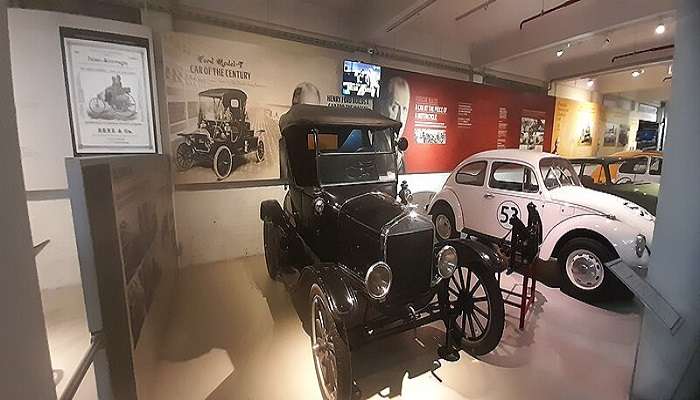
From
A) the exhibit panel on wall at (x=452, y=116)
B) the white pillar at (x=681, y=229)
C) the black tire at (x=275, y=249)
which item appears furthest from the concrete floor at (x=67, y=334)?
the exhibit panel on wall at (x=452, y=116)

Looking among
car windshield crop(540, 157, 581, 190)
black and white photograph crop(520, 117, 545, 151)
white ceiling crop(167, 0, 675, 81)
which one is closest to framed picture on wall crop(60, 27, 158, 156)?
white ceiling crop(167, 0, 675, 81)

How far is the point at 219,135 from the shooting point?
4.29 meters

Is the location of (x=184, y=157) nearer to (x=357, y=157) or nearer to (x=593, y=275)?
(x=357, y=157)

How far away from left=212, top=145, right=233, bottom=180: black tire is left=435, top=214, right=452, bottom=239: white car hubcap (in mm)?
3452

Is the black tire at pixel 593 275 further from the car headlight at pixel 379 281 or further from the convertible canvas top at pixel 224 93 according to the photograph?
the convertible canvas top at pixel 224 93

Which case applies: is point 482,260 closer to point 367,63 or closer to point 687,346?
point 687,346

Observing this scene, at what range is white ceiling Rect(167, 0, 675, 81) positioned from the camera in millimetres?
4418

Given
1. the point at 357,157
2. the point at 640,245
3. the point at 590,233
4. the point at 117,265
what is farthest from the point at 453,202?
the point at 117,265

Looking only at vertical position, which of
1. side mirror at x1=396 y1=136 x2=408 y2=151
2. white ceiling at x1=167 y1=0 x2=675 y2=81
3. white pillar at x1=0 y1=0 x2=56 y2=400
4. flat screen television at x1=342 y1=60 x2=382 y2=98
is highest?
white ceiling at x1=167 y1=0 x2=675 y2=81

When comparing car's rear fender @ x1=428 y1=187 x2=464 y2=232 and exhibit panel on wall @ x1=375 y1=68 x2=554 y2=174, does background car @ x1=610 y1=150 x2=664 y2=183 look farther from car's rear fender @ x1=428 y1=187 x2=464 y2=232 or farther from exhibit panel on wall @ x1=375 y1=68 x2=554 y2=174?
car's rear fender @ x1=428 y1=187 x2=464 y2=232

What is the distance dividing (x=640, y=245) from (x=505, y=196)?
1476mm

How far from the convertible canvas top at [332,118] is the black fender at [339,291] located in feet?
4.48

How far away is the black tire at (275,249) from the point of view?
343cm

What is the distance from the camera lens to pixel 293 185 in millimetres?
3318
